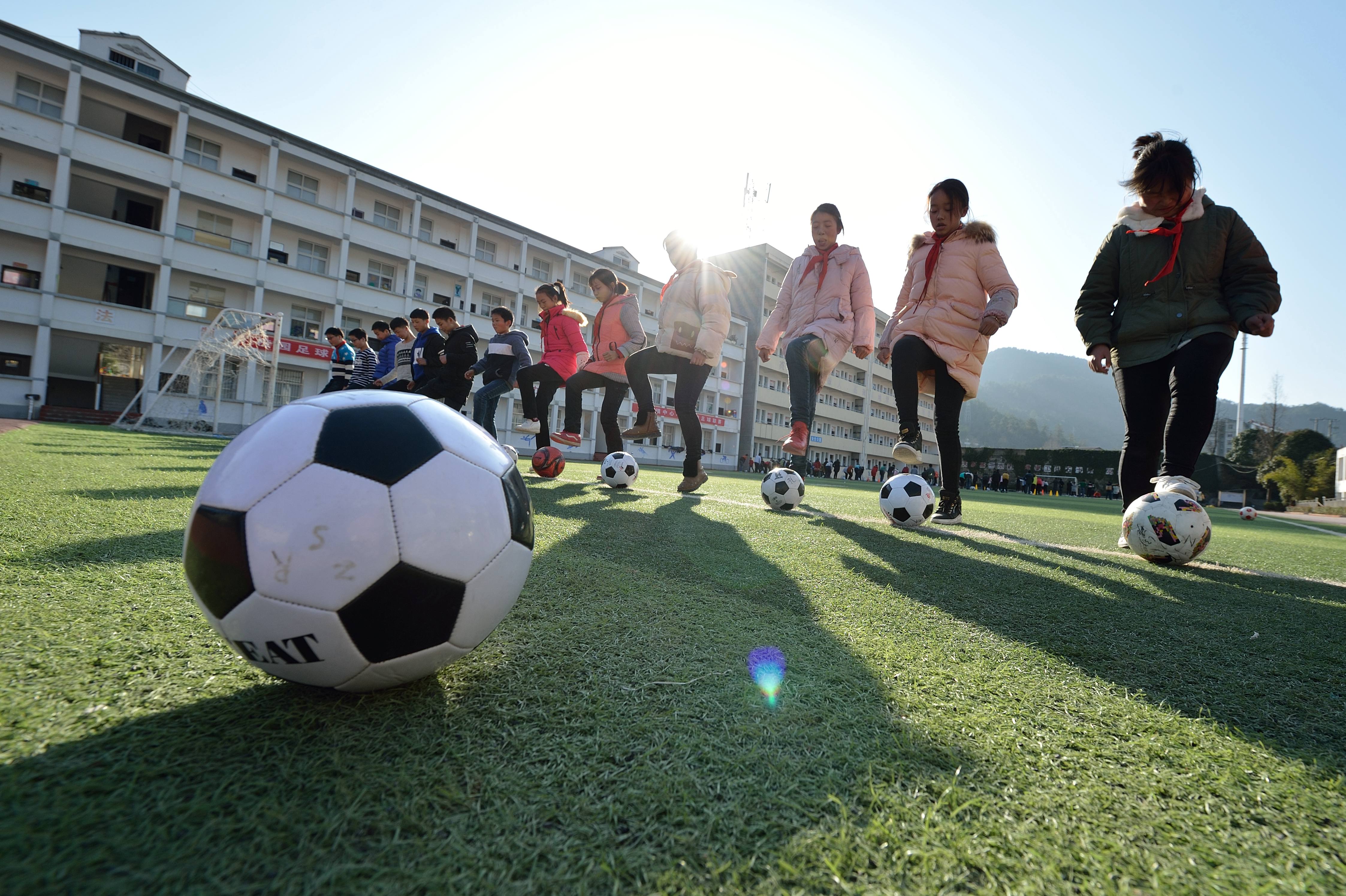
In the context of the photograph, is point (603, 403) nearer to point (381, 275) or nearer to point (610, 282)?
point (610, 282)

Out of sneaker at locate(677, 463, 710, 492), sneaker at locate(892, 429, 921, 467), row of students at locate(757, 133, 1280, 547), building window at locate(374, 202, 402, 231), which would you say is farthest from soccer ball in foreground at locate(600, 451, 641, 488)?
building window at locate(374, 202, 402, 231)

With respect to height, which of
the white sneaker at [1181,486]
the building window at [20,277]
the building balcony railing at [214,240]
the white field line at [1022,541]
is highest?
the building balcony railing at [214,240]

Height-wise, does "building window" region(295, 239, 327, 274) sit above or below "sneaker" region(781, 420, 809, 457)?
above

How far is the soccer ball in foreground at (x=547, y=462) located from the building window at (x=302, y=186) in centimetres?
2724

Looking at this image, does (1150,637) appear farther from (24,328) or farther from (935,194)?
(24,328)

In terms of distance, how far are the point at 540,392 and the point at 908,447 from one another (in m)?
4.41

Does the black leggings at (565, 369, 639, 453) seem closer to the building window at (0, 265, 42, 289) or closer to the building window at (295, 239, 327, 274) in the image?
the building window at (0, 265, 42, 289)

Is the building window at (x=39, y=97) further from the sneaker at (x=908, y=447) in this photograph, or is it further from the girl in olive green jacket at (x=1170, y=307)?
the girl in olive green jacket at (x=1170, y=307)

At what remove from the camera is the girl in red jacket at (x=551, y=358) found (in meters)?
7.09

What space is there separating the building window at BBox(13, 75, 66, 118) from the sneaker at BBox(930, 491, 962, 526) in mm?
31160

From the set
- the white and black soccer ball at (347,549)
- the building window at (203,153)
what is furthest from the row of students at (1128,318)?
the building window at (203,153)

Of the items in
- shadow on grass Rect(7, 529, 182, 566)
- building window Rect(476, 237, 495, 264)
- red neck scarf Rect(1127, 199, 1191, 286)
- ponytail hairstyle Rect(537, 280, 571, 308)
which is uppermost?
building window Rect(476, 237, 495, 264)

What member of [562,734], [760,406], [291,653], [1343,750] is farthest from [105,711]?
[760,406]

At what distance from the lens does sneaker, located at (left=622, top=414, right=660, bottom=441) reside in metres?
5.99
